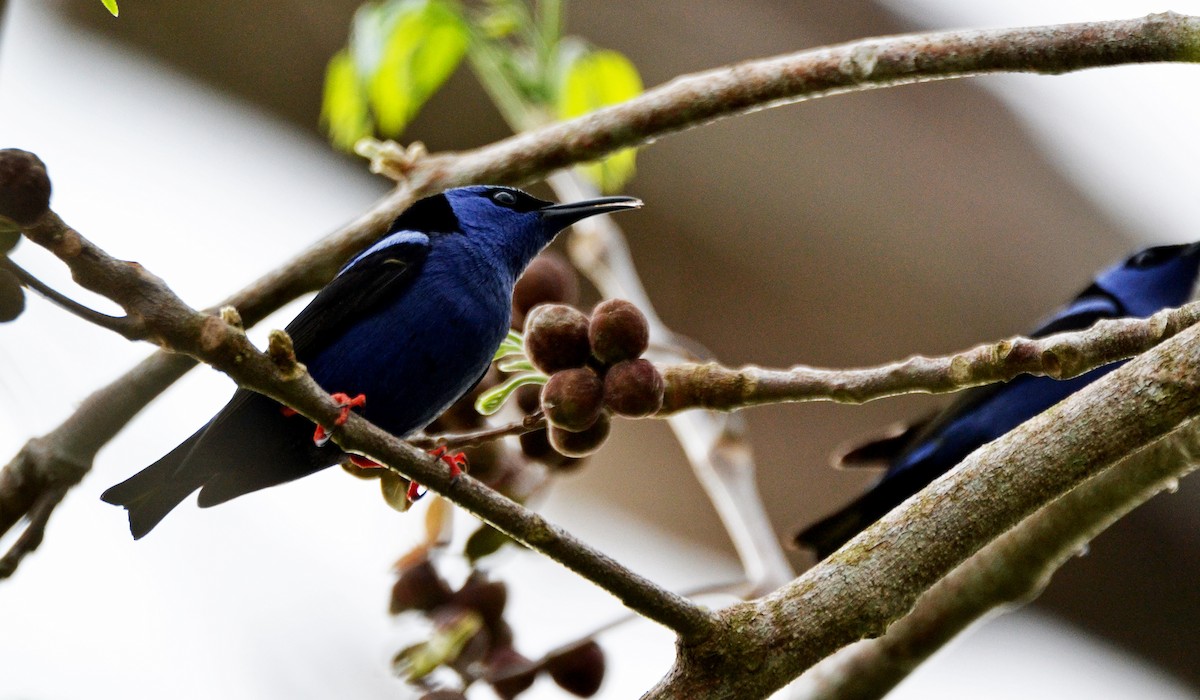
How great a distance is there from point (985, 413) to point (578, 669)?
2.06 m

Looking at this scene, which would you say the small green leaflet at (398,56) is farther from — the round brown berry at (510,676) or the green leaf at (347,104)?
the round brown berry at (510,676)

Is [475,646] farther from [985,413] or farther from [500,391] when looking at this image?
[985,413]

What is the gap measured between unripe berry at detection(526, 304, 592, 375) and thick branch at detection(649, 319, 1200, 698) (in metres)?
0.56

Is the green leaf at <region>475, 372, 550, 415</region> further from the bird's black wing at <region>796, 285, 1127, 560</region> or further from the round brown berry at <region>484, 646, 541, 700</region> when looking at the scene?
the bird's black wing at <region>796, 285, 1127, 560</region>

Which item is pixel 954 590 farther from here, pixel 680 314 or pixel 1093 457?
pixel 680 314

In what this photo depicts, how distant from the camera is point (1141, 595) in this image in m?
5.65

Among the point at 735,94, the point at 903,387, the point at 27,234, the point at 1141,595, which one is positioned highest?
the point at 735,94

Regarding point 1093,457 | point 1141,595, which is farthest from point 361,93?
point 1141,595

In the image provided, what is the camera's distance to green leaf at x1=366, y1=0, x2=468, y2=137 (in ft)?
9.68

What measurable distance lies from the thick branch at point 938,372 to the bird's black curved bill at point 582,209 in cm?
81

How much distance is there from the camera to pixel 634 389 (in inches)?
79.8

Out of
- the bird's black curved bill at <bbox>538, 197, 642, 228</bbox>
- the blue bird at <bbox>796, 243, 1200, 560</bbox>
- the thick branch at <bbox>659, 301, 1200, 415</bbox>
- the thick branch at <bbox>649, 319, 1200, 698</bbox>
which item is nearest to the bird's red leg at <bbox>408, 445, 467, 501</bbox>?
the thick branch at <bbox>659, 301, 1200, 415</bbox>

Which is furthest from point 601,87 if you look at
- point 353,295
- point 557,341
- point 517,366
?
point 557,341

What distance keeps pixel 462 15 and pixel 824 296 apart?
2.77 m
